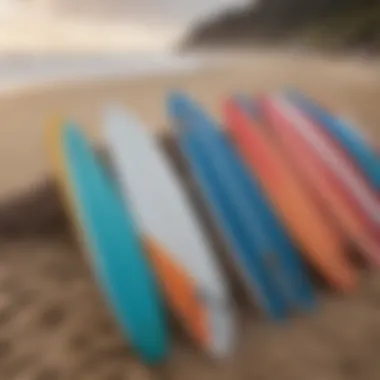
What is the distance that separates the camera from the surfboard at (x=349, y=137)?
2.51 feet

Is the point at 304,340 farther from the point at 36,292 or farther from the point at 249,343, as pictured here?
the point at 36,292

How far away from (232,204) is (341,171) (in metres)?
0.12

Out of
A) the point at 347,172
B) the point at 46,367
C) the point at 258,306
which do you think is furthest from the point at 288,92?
the point at 46,367

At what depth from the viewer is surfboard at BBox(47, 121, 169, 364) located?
623mm

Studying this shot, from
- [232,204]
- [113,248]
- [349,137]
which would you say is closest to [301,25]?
[349,137]

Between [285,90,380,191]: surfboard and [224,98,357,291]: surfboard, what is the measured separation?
62mm

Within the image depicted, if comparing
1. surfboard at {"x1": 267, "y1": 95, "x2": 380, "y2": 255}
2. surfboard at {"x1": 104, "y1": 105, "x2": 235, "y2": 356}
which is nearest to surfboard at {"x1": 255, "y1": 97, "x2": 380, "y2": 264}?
surfboard at {"x1": 267, "y1": 95, "x2": 380, "y2": 255}

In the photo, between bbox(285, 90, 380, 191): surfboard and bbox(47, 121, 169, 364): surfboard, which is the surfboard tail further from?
bbox(285, 90, 380, 191): surfboard

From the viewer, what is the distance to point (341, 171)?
2.48 ft

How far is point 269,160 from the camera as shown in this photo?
0.74 m

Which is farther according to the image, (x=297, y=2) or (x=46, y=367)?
(x=297, y=2)

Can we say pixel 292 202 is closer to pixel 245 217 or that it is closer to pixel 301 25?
pixel 245 217

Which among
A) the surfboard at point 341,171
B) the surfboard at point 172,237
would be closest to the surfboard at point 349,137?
the surfboard at point 341,171

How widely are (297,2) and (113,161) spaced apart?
0.96 ft
